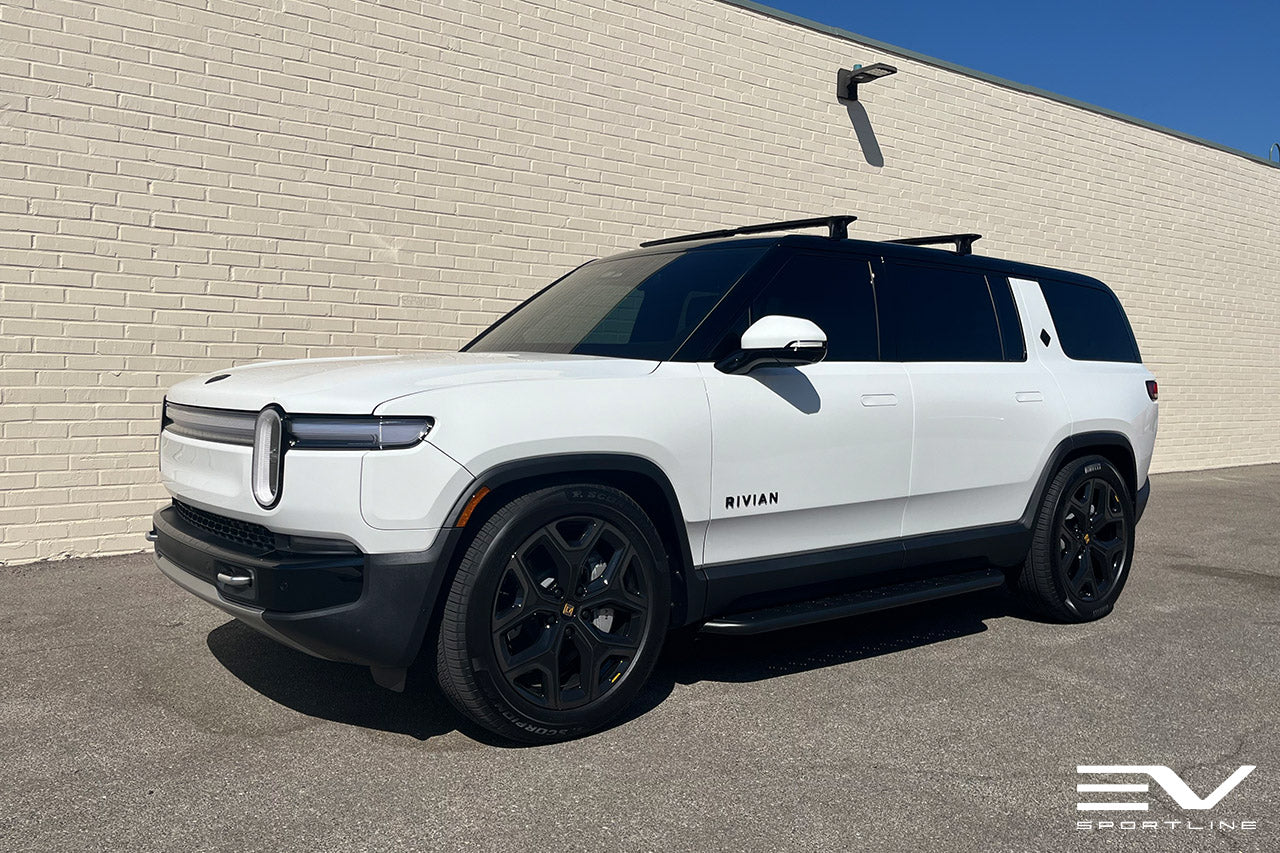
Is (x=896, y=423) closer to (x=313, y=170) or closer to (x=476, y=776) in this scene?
(x=476, y=776)

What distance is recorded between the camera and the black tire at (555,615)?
3.24 meters

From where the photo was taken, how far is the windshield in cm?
408

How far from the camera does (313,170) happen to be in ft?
22.7

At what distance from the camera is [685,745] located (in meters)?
3.50

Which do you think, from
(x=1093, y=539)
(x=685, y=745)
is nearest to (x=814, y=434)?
(x=685, y=745)

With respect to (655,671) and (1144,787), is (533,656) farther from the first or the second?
(1144,787)

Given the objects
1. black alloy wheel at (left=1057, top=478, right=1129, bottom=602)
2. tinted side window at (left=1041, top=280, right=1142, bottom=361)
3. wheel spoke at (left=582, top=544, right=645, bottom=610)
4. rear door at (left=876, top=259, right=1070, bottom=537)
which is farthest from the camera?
A: tinted side window at (left=1041, top=280, right=1142, bottom=361)

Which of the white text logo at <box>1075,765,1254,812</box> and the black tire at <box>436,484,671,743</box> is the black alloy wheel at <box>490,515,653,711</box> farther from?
the white text logo at <box>1075,765,1254,812</box>

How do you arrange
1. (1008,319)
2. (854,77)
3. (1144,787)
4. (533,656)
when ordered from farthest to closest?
(854,77)
(1008,319)
(533,656)
(1144,787)

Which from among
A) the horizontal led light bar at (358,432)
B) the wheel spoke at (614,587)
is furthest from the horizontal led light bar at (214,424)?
the wheel spoke at (614,587)

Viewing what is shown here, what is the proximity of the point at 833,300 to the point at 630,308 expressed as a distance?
0.87 metres

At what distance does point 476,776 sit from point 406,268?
4792mm

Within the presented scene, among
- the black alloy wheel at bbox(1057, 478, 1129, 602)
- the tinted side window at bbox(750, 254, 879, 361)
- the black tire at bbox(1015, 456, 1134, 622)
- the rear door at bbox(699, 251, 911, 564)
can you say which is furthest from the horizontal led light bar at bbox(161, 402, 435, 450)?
the black alloy wheel at bbox(1057, 478, 1129, 602)

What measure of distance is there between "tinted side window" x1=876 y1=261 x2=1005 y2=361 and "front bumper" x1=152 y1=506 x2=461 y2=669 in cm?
233
